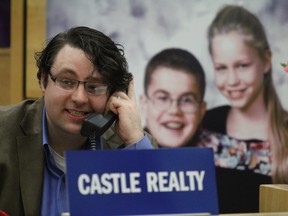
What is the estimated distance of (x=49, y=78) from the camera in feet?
4.55

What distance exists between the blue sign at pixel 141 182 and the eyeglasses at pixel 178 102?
4.92 ft

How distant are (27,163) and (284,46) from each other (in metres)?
1.56

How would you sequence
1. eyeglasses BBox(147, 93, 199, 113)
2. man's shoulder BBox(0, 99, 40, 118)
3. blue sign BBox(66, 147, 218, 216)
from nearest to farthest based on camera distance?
1. blue sign BBox(66, 147, 218, 216)
2. man's shoulder BBox(0, 99, 40, 118)
3. eyeglasses BBox(147, 93, 199, 113)

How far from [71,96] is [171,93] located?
108cm

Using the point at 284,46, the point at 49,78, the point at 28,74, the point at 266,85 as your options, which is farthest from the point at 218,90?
the point at 49,78

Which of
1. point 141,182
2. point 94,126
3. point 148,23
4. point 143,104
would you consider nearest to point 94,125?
point 94,126

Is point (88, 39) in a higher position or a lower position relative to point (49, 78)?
higher

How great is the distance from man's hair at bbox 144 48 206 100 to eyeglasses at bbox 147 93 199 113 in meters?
0.06

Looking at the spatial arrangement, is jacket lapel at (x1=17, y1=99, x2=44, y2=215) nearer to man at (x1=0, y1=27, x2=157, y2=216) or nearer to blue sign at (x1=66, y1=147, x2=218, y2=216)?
man at (x1=0, y1=27, x2=157, y2=216)

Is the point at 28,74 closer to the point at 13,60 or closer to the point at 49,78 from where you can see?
the point at 13,60

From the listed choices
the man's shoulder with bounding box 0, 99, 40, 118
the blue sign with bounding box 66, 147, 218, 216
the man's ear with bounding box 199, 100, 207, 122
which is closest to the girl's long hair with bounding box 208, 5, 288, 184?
the man's ear with bounding box 199, 100, 207, 122

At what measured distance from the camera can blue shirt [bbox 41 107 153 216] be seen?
52.0 inches

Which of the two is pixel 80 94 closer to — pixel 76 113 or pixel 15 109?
pixel 76 113

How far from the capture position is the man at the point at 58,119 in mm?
1319
